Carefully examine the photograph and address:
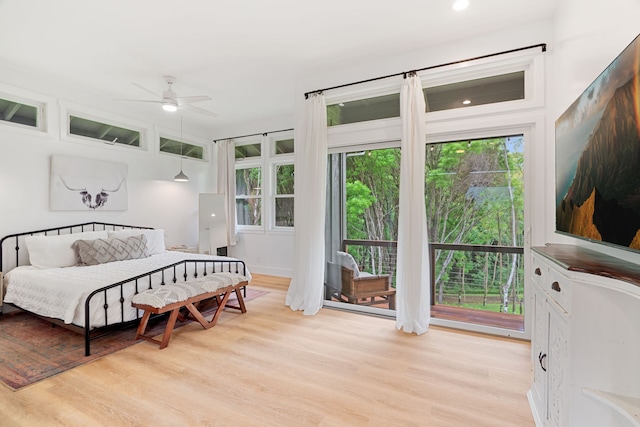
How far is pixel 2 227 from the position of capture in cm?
358

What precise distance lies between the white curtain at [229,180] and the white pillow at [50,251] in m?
2.65

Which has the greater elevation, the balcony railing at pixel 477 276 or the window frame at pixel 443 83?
the window frame at pixel 443 83

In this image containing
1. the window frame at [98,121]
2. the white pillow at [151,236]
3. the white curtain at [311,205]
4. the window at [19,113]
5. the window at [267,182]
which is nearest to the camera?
the window at [19,113]

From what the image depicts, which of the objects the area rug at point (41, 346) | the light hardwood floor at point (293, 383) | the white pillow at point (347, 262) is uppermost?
the white pillow at point (347, 262)

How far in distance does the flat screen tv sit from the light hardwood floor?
125 centimetres

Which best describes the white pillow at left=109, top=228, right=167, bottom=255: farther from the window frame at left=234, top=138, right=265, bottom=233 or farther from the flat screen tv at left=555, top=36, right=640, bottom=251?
the flat screen tv at left=555, top=36, right=640, bottom=251

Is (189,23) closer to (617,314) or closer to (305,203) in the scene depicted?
(305,203)

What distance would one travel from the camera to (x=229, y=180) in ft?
20.1

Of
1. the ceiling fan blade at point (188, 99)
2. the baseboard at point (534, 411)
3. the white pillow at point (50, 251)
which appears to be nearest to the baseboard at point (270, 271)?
the white pillow at point (50, 251)

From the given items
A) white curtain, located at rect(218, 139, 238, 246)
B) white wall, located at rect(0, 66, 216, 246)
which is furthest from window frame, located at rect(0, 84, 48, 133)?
white curtain, located at rect(218, 139, 238, 246)

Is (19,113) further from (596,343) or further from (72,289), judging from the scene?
(596,343)

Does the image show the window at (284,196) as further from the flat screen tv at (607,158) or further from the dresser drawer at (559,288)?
the dresser drawer at (559,288)

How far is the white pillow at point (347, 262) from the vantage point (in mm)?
3836

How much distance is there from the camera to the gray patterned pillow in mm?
3736
